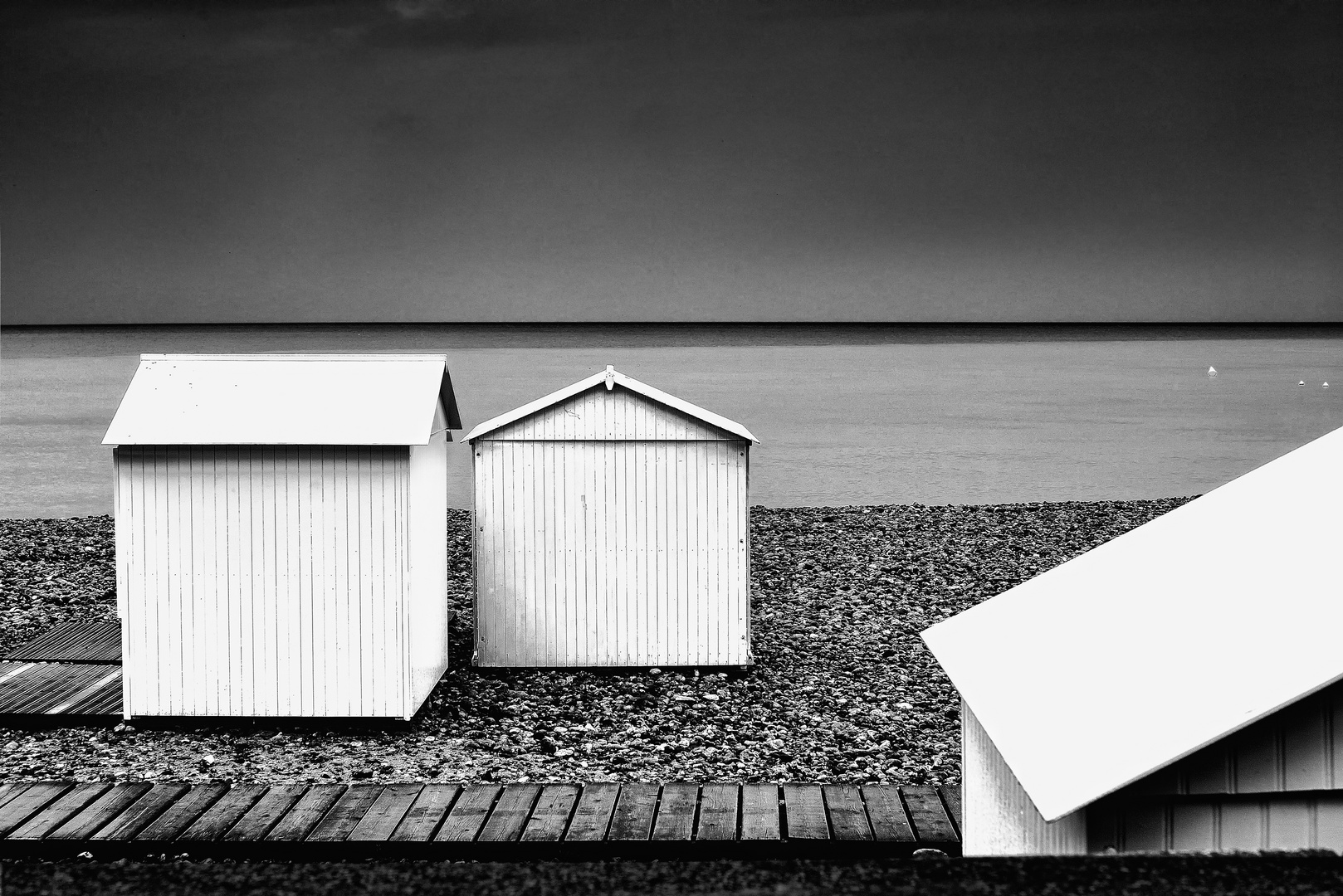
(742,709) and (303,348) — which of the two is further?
(303,348)

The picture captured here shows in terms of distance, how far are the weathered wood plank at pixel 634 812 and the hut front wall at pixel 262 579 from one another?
100.0 inches

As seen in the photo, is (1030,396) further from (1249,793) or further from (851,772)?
(1249,793)

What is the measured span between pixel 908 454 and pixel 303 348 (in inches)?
3155

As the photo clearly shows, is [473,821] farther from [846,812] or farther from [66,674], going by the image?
[66,674]

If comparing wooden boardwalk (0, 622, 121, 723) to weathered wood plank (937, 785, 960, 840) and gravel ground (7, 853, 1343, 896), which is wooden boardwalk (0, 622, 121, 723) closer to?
weathered wood plank (937, 785, 960, 840)

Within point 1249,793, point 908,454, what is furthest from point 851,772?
point 908,454

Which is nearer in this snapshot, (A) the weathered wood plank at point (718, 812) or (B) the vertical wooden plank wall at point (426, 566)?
(A) the weathered wood plank at point (718, 812)

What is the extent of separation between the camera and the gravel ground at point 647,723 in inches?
309

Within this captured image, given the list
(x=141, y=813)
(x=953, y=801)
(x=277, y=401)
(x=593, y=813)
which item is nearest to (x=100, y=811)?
(x=141, y=813)

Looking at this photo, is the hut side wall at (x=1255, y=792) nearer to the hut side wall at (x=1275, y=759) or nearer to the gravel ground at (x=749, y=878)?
the hut side wall at (x=1275, y=759)

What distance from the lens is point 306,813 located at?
19.7ft

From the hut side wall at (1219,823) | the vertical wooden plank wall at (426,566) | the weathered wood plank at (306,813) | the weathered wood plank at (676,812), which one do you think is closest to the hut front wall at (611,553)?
the vertical wooden plank wall at (426,566)

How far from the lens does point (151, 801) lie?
6.18 meters

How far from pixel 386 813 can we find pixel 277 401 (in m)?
3.51
